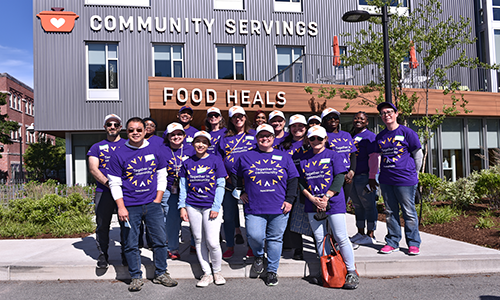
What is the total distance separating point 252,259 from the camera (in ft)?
16.6

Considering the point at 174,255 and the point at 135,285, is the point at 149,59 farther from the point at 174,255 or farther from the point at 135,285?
the point at 135,285

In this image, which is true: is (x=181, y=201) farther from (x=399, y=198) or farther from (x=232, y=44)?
(x=232, y=44)

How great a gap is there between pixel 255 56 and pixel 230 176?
12.4m

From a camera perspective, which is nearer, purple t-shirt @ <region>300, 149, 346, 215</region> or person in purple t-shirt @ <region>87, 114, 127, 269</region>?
purple t-shirt @ <region>300, 149, 346, 215</region>

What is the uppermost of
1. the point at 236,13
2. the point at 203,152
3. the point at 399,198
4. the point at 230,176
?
the point at 236,13

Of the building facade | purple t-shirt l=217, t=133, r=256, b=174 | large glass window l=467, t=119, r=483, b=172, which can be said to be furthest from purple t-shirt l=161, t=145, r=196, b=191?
large glass window l=467, t=119, r=483, b=172

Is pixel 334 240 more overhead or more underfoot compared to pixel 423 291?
more overhead

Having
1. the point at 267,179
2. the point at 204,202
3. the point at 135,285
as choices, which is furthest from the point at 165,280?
the point at 267,179

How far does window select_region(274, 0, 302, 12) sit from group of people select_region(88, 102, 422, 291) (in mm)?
12997

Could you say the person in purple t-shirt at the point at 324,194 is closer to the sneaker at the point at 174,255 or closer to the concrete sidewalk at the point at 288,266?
the concrete sidewalk at the point at 288,266

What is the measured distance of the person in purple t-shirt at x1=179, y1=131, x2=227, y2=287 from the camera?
458 centimetres

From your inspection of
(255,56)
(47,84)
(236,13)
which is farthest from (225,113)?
(47,84)

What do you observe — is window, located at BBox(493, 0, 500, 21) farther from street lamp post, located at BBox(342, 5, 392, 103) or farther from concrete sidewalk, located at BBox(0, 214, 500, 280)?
concrete sidewalk, located at BBox(0, 214, 500, 280)

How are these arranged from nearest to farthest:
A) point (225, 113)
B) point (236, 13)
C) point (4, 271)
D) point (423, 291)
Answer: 1. point (423, 291)
2. point (4, 271)
3. point (225, 113)
4. point (236, 13)
